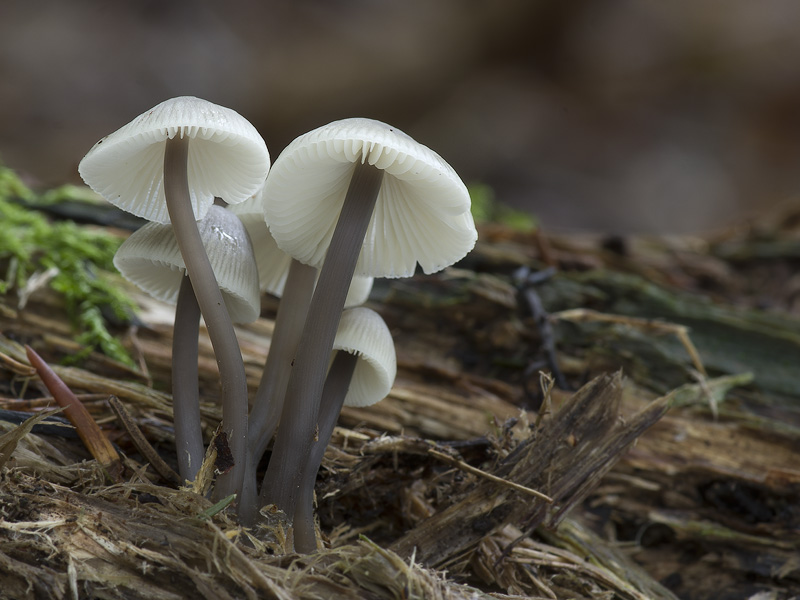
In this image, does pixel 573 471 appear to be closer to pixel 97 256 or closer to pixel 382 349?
pixel 382 349

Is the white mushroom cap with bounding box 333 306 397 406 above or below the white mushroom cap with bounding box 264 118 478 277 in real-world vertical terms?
below

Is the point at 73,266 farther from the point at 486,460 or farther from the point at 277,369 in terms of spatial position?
the point at 486,460

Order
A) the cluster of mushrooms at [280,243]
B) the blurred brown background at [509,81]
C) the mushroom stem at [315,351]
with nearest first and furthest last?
the cluster of mushrooms at [280,243] < the mushroom stem at [315,351] < the blurred brown background at [509,81]

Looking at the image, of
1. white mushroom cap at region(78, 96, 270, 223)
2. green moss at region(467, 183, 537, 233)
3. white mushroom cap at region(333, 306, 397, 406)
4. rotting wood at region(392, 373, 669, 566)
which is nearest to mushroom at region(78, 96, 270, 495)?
white mushroom cap at region(78, 96, 270, 223)

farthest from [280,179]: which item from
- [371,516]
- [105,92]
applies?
[105,92]

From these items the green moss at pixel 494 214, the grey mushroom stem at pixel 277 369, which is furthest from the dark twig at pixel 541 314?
the green moss at pixel 494 214

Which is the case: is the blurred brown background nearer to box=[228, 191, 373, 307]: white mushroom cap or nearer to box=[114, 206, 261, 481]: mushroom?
box=[228, 191, 373, 307]: white mushroom cap

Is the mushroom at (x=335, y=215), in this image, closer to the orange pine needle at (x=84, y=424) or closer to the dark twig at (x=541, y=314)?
the orange pine needle at (x=84, y=424)
